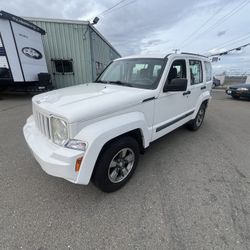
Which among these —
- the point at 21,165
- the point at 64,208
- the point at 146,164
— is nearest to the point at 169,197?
the point at 146,164

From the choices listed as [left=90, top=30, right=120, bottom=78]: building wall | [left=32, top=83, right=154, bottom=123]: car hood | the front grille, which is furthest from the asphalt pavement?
[left=90, top=30, right=120, bottom=78]: building wall

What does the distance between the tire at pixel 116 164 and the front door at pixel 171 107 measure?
23.2 inches

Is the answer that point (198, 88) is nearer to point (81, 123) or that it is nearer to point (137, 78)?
point (137, 78)

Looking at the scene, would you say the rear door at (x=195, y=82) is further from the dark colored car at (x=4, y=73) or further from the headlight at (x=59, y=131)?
the dark colored car at (x=4, y=73)

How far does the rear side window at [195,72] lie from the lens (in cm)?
353

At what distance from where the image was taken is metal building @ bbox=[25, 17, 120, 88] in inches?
412

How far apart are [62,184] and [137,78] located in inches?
83.4

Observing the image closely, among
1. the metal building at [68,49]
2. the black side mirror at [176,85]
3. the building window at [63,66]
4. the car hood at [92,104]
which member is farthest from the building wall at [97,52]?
the car hood at [92,104]

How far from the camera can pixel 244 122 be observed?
18.4ft

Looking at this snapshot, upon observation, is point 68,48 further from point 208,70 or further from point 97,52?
point 208,70

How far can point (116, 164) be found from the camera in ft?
7.38

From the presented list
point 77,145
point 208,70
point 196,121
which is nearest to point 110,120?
point 77,145

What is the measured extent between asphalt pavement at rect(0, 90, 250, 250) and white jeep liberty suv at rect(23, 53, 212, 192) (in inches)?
14.9

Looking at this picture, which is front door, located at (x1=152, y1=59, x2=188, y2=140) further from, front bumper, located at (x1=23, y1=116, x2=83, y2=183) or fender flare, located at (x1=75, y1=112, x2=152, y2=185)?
front bumper, located at (x1=23, y1=116, x2=83, y2=183)
